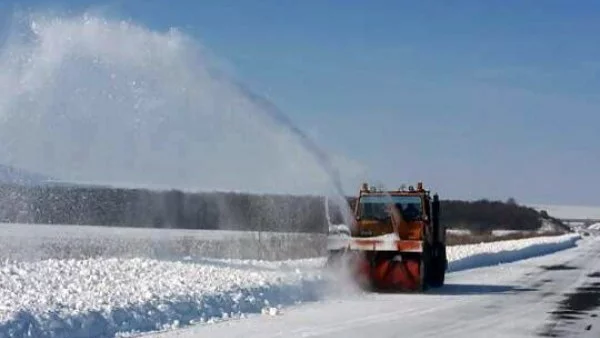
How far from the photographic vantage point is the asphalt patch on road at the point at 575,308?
15530 mm

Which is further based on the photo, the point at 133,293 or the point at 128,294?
the point at 133,293

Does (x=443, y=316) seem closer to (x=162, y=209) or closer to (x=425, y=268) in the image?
(x=425, y=268)

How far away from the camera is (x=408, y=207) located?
23625mm

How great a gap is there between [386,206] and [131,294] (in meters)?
9.15

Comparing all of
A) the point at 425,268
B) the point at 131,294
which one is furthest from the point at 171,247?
the point at 131,294

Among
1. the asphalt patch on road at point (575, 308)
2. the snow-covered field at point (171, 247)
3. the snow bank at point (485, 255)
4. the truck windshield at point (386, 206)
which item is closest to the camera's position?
the asphalt patch on road at point (575, 308)

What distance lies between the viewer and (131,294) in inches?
620

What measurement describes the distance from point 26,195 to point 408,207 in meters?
11.6

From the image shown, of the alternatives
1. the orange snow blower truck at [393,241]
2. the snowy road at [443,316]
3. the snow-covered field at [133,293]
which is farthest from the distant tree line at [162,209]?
the snowy road at [443,316]

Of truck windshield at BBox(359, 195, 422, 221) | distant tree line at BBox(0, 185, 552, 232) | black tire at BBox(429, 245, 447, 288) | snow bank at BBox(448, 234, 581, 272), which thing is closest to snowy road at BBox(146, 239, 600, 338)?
black tire at BBox(429, 245, 447, 288)

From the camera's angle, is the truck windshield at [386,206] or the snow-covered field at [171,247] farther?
the snow-covered field at [171,247]

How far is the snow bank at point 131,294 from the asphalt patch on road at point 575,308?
15.7ft

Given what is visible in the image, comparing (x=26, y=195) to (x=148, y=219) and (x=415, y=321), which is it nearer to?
(x=415, y=321)

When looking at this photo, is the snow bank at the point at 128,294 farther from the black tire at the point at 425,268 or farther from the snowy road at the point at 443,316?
the black tire at the point at 425,268
